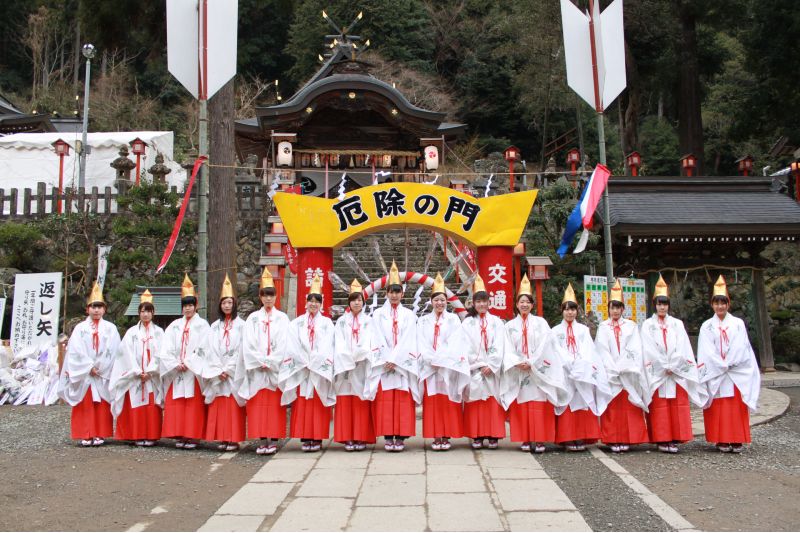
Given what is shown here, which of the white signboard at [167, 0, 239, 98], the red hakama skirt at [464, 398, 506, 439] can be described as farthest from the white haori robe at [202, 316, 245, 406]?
the white signboard at [167, 0, 239, 98]

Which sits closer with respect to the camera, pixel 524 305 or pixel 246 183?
pixel 524 305

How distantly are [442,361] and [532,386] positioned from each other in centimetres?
89

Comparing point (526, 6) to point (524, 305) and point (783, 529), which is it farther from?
point (783, 529)

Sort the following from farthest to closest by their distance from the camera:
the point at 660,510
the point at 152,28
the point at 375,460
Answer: the point at 152,28 < the point at 375,460 < the point at 660,510

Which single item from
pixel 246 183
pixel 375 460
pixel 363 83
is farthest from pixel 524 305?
pixel 363 83

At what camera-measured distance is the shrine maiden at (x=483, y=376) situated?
6.53m

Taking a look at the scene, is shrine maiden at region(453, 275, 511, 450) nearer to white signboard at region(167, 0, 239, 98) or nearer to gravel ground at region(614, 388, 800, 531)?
gravel ground at region(614, 388, 800, 531)

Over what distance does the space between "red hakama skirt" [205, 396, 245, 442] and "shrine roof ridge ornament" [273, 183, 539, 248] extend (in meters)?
3.04

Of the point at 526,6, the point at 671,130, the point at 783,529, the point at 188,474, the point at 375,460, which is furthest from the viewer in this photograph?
the point at 671,130

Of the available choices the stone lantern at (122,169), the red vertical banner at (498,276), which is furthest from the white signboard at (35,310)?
the red vertical banner at (498,276)

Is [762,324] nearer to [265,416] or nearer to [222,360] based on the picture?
[265,416]

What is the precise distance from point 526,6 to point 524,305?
19622 mm

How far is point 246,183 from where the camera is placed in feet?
50.9

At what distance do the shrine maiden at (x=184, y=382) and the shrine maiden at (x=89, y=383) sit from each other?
0.63 m
